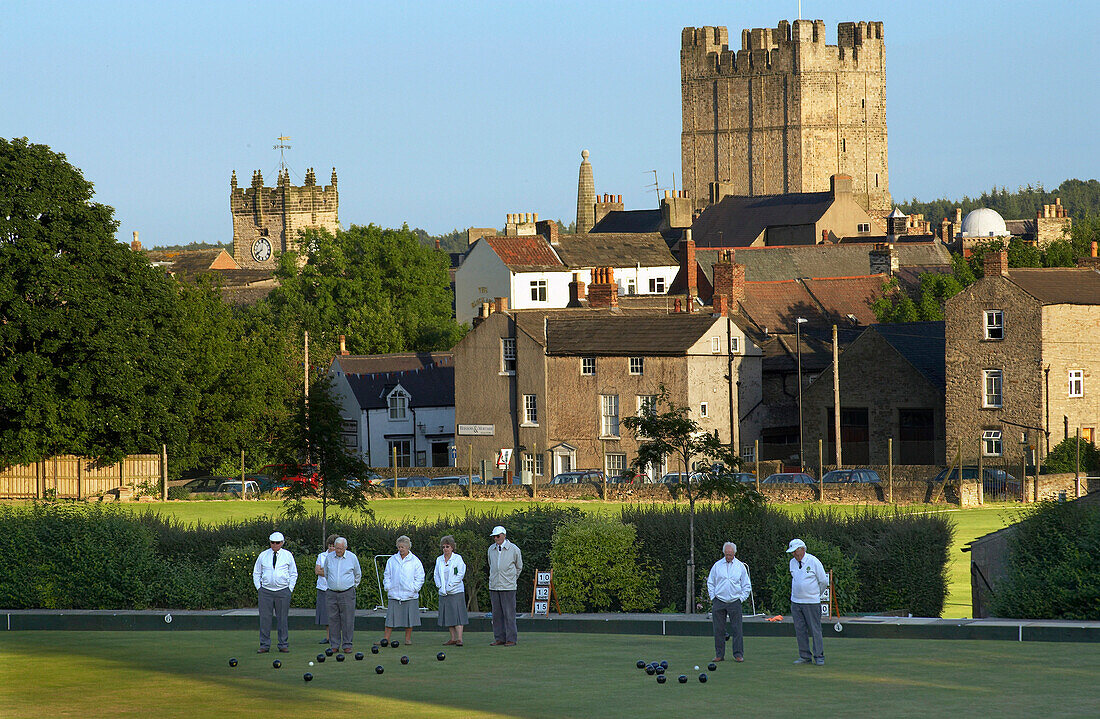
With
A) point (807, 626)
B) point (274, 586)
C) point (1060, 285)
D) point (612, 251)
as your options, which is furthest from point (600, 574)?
point (612, 251)

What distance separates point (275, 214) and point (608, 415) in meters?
93.9

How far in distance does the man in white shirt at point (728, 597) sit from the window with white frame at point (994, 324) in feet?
150

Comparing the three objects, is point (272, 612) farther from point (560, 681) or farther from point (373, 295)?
point (373, 295)

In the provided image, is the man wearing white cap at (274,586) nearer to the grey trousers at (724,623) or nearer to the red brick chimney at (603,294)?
the grey trousers at (724,623)

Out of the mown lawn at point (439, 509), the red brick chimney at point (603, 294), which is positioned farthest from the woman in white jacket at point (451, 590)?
the red brick chimney at point (603, 294)

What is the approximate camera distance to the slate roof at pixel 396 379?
79.1m

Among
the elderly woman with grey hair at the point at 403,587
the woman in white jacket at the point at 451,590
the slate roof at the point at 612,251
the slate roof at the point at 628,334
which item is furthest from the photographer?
the slate roof at the point at 612,251

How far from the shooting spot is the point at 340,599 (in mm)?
22141

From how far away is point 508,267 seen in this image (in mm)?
98188

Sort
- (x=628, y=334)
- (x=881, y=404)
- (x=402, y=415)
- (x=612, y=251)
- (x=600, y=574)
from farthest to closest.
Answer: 1. (x=612, y=251)
2. (x=402, y=415)
3. (x=628, y=334)
4. (x=881, y=404)
5. (x=600, y=574)

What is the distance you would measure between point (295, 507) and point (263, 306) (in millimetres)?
75195


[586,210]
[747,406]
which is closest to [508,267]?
[747,406]

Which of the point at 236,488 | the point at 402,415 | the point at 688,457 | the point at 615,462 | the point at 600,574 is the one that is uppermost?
the point at 402,415

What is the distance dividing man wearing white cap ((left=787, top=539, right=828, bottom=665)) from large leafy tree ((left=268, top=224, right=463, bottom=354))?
79862 millimetres
